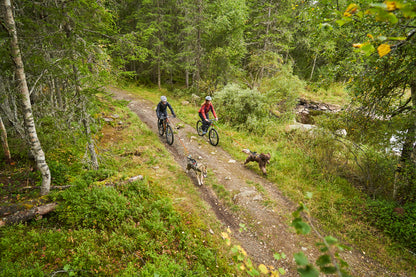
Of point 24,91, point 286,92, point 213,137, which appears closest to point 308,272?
point 24,91

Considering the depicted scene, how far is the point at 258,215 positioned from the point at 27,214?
6.50 m

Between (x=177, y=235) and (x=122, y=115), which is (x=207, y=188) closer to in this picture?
(x=177, y=235)

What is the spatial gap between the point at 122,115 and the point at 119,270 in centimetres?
1161

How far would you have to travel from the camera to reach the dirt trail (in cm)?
514

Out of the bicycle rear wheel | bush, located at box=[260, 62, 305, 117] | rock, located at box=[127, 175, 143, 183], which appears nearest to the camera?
rock, located at box=[127, 175, 143, 183]

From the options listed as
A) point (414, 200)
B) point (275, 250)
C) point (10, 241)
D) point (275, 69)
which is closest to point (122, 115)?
point (10, 241)

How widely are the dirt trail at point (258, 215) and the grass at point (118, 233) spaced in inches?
Result: 29.8

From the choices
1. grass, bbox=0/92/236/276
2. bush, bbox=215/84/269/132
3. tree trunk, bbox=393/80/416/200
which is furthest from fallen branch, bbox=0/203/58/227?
bush, bbox=215/84/269/132

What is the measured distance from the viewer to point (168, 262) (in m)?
4.31

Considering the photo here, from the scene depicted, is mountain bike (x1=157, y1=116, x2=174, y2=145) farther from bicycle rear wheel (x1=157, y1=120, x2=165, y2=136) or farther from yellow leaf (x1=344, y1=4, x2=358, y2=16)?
yellow leaf (x1=344, y1=4, x2=358, y2=16)

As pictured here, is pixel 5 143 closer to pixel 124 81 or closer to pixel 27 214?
pixel 27 214

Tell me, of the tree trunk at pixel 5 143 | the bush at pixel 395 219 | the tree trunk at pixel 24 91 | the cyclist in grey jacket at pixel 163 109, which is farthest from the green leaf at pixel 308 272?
the cyclist in grey jacket at pixel 163 109

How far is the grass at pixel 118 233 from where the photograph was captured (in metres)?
3.91

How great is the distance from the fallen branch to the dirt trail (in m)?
3.55
